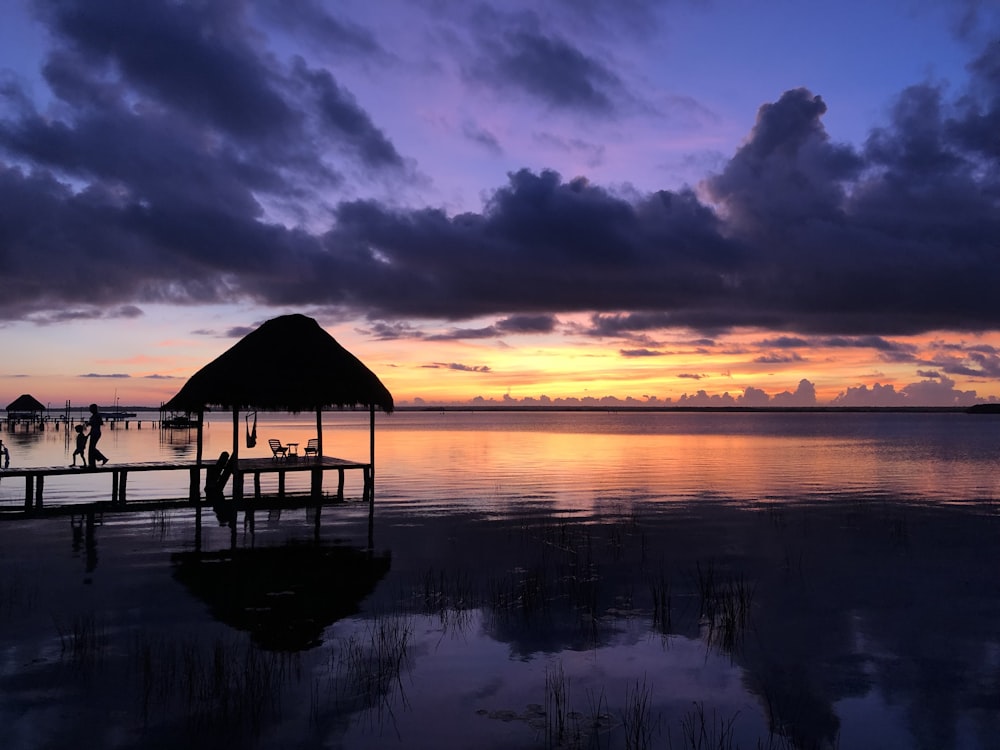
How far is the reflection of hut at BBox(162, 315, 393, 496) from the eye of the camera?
2136 cm

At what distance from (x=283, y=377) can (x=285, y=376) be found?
0.07 meters

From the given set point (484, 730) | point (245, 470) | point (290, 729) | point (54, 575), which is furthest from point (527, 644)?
point (245, 470)

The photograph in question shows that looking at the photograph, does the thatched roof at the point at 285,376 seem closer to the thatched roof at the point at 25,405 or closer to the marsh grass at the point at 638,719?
the marsh grass at the point at 638,719

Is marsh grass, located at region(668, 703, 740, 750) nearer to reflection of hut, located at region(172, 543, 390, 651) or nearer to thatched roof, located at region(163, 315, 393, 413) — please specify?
reflection of hut, located at region(172, 543, 390, 651)

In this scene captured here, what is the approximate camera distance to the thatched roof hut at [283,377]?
70.1ft

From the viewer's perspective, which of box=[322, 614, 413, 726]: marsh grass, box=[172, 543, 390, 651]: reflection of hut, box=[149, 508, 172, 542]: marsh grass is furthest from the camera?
box=[149, 508, 172, 542]: marsh grass

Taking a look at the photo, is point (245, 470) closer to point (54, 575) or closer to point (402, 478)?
point (54, 575)

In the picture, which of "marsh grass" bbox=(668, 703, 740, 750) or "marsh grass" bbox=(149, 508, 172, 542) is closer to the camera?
"marsh grass" bbox=(668, 703, 740, 750)

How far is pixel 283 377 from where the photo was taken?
21.5 meters

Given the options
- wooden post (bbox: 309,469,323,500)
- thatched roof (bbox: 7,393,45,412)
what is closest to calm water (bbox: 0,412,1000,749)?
wooden post (bbox: 309,469,323,500)

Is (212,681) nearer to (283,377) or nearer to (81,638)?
(81,638)

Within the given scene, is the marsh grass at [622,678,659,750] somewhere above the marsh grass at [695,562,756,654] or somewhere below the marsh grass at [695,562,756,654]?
below

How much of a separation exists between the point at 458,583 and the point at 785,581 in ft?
19.7

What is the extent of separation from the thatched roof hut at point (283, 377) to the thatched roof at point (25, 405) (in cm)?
6395
